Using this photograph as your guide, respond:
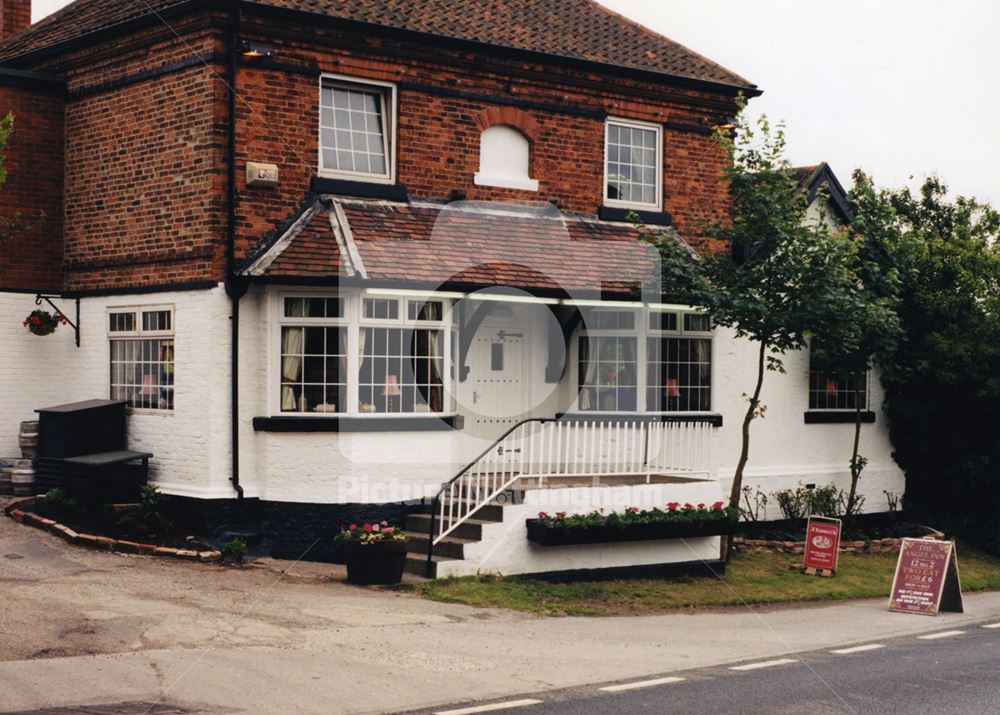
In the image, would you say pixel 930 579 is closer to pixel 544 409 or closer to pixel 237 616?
pixel 544 409

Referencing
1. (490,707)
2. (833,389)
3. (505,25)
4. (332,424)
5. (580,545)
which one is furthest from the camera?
(833,389)

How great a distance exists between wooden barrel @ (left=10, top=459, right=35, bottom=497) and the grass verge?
21.1ft

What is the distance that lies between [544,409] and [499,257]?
8.97 feet

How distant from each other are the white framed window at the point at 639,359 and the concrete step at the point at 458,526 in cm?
395

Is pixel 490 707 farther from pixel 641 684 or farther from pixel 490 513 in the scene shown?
pixel 490 513

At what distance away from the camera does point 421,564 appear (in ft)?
51.2

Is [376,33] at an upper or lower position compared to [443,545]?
upper

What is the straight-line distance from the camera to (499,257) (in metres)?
17.8

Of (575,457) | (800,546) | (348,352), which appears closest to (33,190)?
(348,352)

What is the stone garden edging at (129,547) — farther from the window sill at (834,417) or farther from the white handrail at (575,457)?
the window sill at (834,417)

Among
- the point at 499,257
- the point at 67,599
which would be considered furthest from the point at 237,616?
the point at 499,257

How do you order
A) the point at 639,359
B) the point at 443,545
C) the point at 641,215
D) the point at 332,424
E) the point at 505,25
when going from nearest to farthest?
the point at 443,545 < the point at 332,424 < the point at 505,25 < the point at 639,359 < the point at 641,215

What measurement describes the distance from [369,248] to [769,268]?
5372 mm

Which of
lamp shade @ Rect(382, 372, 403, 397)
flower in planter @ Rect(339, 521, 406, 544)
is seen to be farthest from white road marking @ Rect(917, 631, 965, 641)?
lamp shade @ Rect(382, 372, 403, 397)
